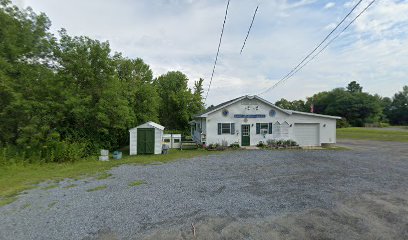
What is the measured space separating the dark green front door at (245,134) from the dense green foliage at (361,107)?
47.4 meters

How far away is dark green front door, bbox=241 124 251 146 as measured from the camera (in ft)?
55.2

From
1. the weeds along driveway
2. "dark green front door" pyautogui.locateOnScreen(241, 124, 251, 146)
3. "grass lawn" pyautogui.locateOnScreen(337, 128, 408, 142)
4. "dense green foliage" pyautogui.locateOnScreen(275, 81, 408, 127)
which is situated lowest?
the weeds along driveway

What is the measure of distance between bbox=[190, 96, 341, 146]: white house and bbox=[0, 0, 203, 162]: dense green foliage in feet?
22.8

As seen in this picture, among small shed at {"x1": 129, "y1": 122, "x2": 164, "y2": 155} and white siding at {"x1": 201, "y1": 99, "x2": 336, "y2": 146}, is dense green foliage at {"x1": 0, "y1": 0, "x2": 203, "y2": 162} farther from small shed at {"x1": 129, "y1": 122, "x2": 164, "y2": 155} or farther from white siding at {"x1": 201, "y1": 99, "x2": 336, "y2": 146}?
white siding at {"x1": 201, "y1": 99, "x2": 336, "y2": 146}

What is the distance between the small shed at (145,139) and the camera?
45.6 feet

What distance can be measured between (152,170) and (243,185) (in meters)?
4.31

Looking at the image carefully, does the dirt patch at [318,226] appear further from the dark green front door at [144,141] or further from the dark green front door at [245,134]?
the dark green front door at [245,134]

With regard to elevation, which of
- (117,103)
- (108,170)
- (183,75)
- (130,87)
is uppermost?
(183,75)

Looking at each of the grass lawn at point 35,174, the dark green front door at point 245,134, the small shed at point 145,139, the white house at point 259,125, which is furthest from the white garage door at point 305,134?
the grass lawn at point 35,174

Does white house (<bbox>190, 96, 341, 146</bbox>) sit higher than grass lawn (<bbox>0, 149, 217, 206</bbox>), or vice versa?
white house (<bbox>190, 96, 341, 146</bbox>)

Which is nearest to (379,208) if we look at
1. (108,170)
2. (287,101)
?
(108,170)

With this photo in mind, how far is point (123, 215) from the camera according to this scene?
15.3 feet

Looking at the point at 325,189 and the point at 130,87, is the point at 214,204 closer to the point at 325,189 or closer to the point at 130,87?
the point at 325,189

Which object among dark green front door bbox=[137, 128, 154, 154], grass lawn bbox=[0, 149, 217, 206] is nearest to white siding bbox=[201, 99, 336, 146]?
dark green front door bbox=[137, 128, 154, 154]
